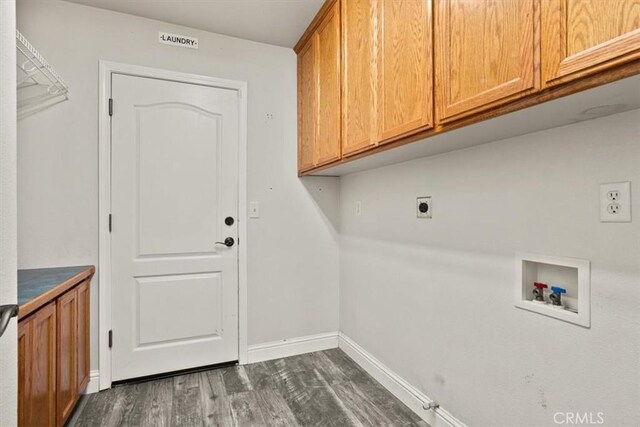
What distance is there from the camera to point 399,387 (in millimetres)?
1990

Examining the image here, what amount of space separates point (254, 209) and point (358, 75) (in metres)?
1.27

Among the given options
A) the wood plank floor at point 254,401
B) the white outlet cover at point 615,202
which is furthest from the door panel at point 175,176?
the white outlet cover at point 615,202

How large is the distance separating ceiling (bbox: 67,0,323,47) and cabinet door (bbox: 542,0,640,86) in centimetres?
161

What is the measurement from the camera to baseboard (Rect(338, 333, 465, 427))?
5.49 ft

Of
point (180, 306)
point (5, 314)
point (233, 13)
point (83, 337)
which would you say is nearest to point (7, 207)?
point (5, 314)

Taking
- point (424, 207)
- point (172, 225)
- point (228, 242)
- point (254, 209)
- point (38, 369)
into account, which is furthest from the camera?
point (254, 209)

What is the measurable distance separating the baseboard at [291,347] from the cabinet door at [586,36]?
239 cm

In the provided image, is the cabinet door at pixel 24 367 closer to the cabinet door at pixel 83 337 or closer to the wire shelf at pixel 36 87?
the cabinet door at pixel 83 337

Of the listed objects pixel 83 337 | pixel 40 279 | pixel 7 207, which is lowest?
pixel 83 337

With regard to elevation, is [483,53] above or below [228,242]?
above

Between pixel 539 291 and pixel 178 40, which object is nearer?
pixel 539 291

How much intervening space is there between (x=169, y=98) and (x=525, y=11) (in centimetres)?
216

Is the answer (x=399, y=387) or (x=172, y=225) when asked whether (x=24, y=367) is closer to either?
(x=172, y=225)

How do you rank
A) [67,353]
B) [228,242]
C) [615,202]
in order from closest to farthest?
1. [615,202]
2. [67,353]
3. [228,242]
